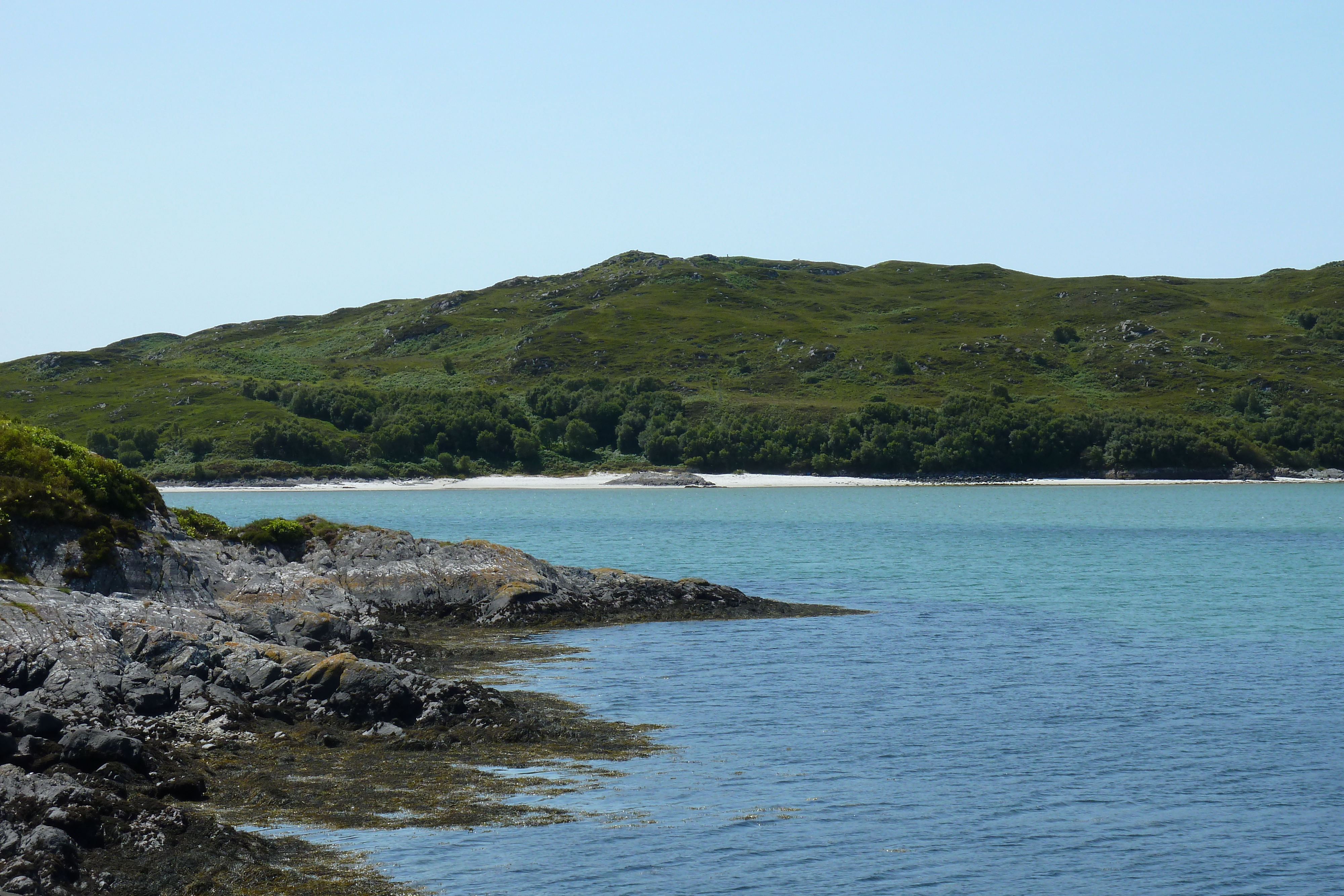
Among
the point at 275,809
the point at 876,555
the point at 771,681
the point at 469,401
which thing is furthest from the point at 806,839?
the point at 469,401

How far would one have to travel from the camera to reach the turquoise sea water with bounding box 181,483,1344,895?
46.8 ft

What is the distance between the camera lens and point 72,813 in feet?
44.3

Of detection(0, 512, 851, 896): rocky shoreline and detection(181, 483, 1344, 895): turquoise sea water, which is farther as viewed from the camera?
detection(181, 483, 1344, 895): turquoise sea water

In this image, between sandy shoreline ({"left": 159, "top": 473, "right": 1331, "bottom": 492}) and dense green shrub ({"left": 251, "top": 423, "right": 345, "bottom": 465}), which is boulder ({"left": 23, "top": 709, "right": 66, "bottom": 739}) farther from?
dense green shrub ({"left": 251, "top": 423, "right": 345, "bottom": 465})

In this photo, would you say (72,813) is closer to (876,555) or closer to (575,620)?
(575,620)

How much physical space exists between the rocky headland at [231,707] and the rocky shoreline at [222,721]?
0.04 metres

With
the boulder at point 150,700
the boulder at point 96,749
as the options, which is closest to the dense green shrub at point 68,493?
the boulder at point 150,700

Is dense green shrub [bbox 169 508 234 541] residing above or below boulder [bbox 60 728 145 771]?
above

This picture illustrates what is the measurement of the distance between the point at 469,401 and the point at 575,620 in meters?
136

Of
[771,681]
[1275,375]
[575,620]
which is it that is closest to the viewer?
[771,681]

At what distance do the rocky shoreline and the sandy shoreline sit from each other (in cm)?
11706

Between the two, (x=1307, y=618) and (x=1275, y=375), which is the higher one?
(x=1275, y=375)

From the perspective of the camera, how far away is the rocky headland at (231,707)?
44.3 feet

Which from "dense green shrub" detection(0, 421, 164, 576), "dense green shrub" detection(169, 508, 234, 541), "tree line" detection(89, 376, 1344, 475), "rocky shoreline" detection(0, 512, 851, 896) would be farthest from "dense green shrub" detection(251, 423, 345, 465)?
"dense green shrub" detection(0, 421, 164, 576)
